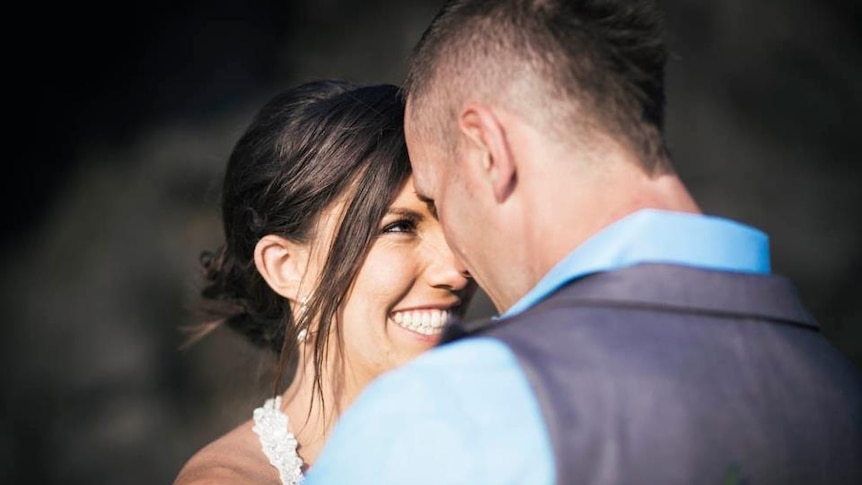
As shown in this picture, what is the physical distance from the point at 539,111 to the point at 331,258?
3.12ft

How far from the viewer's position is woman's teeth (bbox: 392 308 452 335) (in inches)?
95.0

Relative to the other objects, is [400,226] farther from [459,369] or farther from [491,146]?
[459,369]

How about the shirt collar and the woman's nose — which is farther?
the woman's nose

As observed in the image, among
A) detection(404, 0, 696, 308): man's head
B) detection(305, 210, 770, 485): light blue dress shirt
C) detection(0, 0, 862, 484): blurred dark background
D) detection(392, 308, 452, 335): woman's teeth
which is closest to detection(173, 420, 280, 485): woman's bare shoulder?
detection(392, 308, 452, 335): woman's teeth

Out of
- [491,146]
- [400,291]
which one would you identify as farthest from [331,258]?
[491,146]

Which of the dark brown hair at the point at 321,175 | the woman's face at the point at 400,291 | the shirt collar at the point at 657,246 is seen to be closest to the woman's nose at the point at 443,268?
the woman's face at the point at 400,291

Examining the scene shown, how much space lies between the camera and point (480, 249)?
1.63 meters

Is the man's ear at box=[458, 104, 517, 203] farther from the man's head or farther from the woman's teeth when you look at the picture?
the woman's teeth

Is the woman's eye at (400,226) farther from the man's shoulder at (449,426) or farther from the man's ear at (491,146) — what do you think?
the man's shoulder at (449,426)

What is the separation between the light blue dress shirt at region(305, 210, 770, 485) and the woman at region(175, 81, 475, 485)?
1070 millimetres

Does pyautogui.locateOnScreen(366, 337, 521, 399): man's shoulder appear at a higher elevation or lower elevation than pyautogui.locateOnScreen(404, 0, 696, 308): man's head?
lower

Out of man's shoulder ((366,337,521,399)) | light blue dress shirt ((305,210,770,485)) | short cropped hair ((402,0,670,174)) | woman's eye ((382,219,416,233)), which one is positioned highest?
short cropped hair ((402,0,670,174))

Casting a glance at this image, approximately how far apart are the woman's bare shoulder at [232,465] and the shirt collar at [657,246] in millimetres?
1081

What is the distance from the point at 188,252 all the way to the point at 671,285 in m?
4.12
